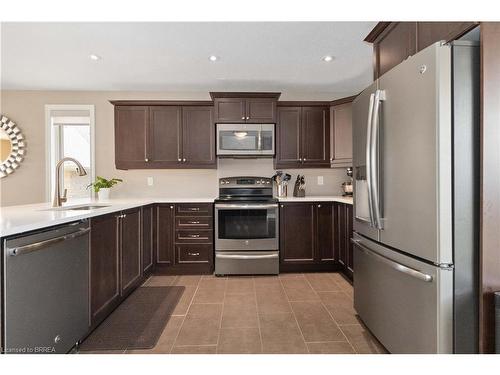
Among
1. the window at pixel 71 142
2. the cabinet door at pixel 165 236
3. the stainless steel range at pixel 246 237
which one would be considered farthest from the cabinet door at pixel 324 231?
the window at pixel 71 142

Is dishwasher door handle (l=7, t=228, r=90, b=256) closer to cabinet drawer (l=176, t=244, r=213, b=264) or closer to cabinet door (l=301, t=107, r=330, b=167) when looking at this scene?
cabinet drawer (l=176, t=244, r=213, b=264)

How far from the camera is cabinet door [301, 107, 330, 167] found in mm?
3816

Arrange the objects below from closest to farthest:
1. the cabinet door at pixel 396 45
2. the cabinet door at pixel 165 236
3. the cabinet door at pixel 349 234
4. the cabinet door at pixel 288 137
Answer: the cabinet door at pixel 396 45
the cabinet door at pixel 349 234
the cabinet door at pixel 165 236
the cabinet door at pixel 288 137

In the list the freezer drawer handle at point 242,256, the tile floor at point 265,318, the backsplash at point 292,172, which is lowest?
the tile floor at point 265,318

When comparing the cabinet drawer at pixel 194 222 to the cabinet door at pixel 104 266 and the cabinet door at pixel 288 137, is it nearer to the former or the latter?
the cabinet door at pixel 104 266

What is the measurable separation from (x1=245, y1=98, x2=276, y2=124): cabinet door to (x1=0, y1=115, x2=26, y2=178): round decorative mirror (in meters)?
3.27

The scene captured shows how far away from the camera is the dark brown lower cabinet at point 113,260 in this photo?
202cm

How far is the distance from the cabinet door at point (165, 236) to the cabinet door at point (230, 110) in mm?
1311

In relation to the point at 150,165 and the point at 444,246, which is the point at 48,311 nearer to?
the point at 444,246

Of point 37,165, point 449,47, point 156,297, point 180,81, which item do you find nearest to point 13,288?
point 156,297

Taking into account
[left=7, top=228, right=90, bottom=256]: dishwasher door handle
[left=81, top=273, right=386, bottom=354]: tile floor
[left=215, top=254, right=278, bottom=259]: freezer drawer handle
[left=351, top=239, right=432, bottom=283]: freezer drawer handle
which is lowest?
[left=81, top=273, right=386, bottom=354]: tile floor

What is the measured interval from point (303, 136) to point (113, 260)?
2.69 m

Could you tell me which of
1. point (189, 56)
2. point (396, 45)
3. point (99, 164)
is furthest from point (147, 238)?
point (396, 45)

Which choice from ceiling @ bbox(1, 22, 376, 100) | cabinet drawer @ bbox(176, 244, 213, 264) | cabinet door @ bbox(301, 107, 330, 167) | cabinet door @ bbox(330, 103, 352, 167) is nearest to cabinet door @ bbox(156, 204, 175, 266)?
cabinet drawer @ bbox(176, 244, 213, 264)
